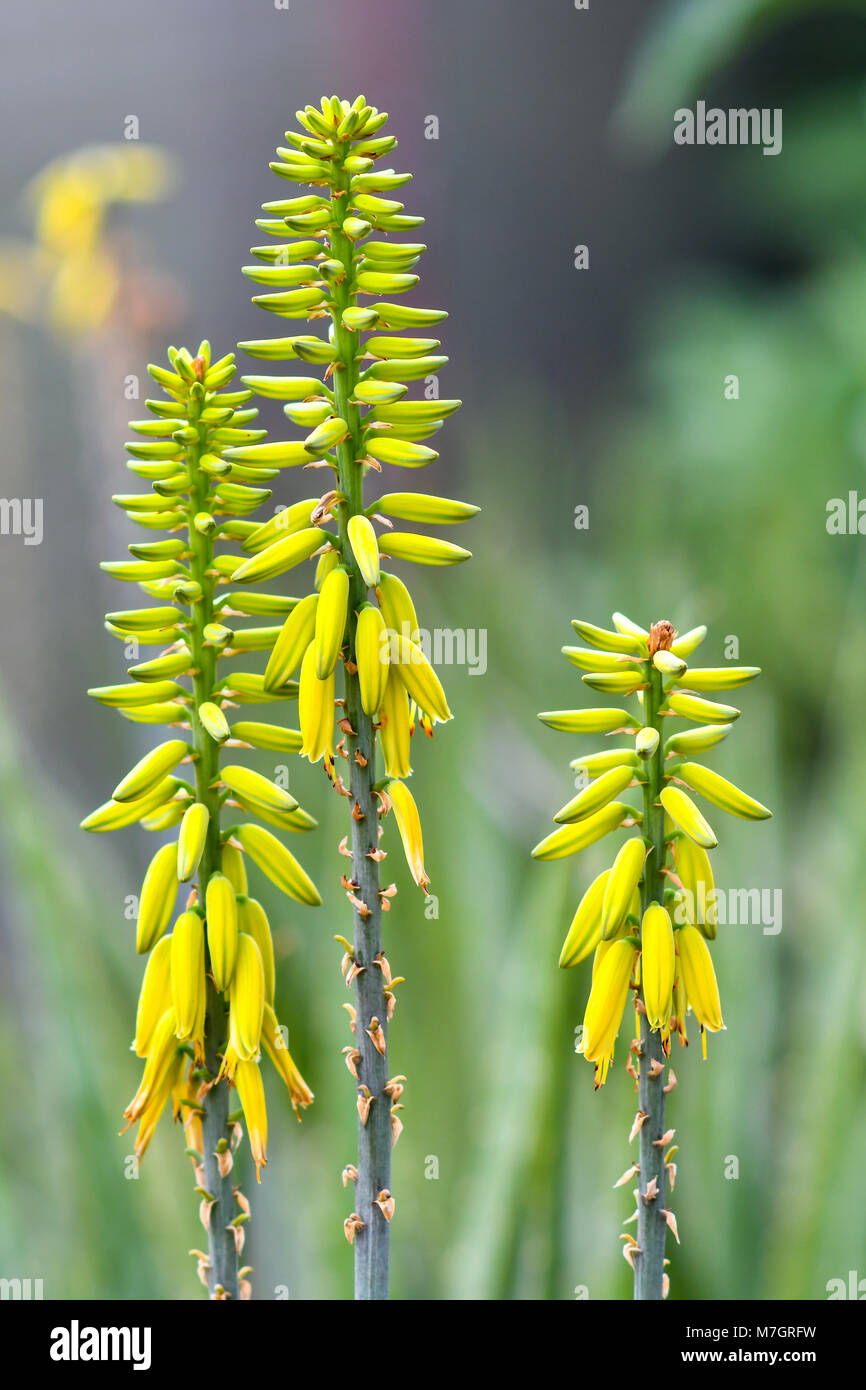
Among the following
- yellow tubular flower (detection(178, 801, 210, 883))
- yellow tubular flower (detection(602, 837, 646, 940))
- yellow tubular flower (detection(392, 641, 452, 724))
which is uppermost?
yellow tubular flower (detection(392, 641, 452, 724))

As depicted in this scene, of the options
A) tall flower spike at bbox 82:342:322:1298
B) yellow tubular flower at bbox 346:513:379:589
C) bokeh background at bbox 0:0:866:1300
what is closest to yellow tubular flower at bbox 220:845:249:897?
tall flower spike at bbox 82:342:322:1298

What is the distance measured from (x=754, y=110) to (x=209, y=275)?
2.73 feet

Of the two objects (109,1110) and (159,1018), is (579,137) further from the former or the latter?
(159,1018)

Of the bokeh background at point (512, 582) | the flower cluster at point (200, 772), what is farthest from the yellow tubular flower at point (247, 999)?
the bokeh background at point (512, 582)

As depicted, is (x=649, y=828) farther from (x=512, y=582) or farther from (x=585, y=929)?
(x=512, y=582)

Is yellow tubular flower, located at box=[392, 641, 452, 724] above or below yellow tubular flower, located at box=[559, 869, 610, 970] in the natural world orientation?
above

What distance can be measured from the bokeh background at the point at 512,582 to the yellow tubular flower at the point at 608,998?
0.24 m

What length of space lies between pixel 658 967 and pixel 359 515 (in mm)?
152

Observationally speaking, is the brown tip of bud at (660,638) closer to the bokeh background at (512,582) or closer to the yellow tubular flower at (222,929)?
the yellow tubular flower at (222,929)

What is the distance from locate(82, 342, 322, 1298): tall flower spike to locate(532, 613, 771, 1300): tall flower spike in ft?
0.28

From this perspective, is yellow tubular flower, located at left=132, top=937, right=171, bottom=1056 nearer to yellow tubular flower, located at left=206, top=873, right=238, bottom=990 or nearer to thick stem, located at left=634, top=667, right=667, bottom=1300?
yellow tubular flower, located at left=206, top=873, right=238, bottom=990

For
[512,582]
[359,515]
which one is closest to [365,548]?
[359,515]

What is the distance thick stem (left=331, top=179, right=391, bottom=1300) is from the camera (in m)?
0.34

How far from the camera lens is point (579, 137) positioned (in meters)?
1.99
